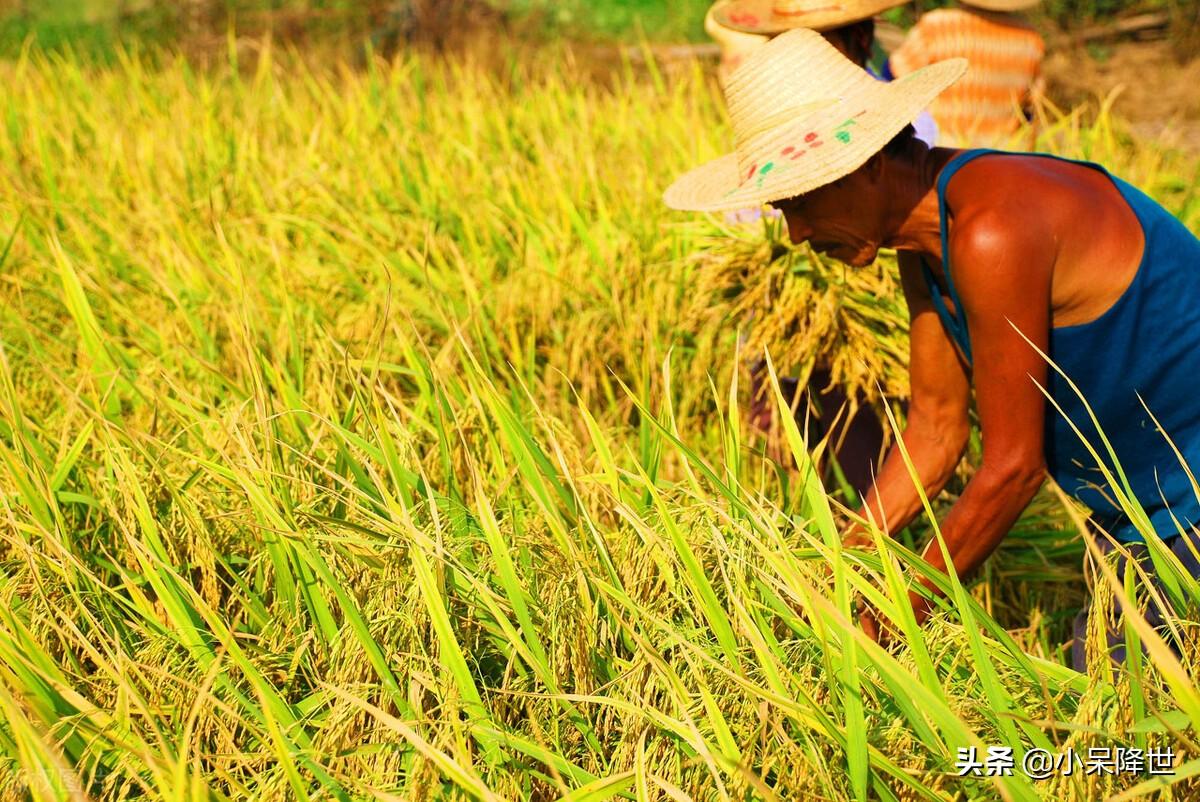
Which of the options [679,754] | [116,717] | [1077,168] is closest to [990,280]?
[1077,168]

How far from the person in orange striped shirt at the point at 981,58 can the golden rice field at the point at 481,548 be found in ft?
1.04

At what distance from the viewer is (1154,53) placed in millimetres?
6887

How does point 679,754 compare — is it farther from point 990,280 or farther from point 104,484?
point 104,484

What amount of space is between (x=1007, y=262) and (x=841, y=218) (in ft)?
0.82

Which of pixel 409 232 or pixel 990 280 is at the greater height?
pixel 990 280

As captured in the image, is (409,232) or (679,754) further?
(409,232)

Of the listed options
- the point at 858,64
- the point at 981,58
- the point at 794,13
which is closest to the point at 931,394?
the point at 858,64

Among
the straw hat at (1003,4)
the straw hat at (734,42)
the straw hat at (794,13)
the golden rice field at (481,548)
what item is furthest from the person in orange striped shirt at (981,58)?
the straw hat at (794,13)

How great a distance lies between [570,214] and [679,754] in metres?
1.73

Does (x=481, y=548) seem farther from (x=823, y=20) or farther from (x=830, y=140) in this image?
(x=823, y=20)

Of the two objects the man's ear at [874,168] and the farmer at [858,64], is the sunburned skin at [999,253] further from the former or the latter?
the farmer at [858,64]

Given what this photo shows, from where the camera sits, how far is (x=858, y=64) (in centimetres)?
261

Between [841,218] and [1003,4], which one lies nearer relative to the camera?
[841,218]

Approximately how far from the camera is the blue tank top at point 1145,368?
1460 millimetres
